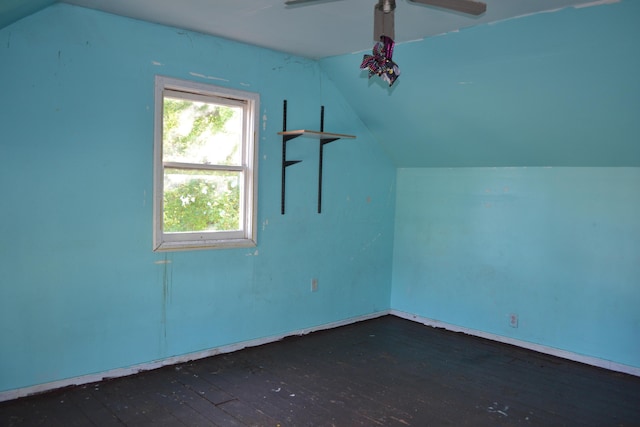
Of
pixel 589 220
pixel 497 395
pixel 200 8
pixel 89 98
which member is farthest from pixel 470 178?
pixel 89 98

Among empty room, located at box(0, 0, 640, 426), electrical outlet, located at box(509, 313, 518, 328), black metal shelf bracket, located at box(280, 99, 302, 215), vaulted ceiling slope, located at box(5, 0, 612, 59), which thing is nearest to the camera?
vaulted ceiling slope, located at box(5, 0, 612, 59)

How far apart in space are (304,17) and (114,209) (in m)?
1.80

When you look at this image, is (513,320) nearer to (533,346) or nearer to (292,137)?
(533,346)

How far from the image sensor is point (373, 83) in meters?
4.38

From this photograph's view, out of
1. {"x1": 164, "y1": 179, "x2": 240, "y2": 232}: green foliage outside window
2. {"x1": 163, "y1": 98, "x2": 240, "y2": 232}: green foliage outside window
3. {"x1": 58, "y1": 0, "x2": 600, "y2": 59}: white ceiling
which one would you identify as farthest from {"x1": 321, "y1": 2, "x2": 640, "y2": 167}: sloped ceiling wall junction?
{"x1": 164, "y1": 179, "x2": 240, "y2": 232}: green foliage outside window

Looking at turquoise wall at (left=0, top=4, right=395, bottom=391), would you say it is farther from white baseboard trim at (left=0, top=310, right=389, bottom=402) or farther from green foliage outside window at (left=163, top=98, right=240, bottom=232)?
green foliage outside window at (left=163, top=98, right=240, bottom=232)

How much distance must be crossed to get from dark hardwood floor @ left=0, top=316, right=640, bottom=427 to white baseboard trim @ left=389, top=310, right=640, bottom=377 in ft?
0.25

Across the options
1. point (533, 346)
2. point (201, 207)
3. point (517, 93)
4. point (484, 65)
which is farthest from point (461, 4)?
point (533, 346)

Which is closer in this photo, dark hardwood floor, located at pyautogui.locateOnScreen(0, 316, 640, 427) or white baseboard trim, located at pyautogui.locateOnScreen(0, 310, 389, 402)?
dark hardwood floor, located at pyautogui.locateOnScreen(0, 316, 640, 427)

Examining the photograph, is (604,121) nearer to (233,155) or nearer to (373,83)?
(373,83)

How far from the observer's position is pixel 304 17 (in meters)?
3.30

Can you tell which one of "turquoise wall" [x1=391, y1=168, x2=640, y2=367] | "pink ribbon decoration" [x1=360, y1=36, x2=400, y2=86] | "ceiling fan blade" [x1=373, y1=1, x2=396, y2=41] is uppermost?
"ceiling fan blade" [x1=373, y1=1, x2=396, y2=41]

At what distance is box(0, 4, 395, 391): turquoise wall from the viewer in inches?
120

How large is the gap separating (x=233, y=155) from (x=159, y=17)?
1152mm
